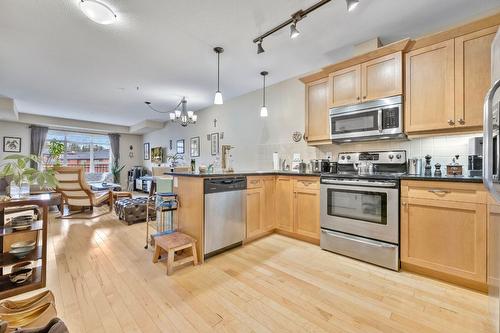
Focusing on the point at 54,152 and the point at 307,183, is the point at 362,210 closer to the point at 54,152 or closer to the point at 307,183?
the point at 307,183

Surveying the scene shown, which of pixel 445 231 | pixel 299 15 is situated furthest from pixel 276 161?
pixel 445 231

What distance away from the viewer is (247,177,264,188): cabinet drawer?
2857 millimetres

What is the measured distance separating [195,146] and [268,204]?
3.62 meters

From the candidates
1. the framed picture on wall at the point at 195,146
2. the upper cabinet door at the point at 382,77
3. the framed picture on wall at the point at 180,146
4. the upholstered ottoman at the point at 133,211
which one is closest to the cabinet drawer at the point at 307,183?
the upper cabinet door at the point at 382,77

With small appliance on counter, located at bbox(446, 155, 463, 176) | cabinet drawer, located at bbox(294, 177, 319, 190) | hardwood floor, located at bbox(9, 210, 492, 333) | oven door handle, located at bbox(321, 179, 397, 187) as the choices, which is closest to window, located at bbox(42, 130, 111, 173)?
hardwood floor, located at bbox(9, 210, 492, 333)

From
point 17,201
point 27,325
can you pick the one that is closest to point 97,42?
point 17,201

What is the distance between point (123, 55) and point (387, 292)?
4025mm

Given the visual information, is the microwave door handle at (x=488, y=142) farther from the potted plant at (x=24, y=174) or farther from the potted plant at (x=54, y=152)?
the potted plant at (x=54, y=152)

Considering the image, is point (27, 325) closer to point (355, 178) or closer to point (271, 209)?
point (271, 209)

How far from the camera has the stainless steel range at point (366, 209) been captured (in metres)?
2.19

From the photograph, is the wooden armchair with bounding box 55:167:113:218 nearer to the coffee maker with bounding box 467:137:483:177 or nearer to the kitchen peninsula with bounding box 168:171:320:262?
Result: the kitchen peninsula with bounding box 168:171:320:262

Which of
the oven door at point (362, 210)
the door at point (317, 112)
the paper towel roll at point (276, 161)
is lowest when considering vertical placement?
the oven door at point (362, 210)

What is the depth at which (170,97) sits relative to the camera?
490 centimetres

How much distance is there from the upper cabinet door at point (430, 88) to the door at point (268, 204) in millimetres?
1755
